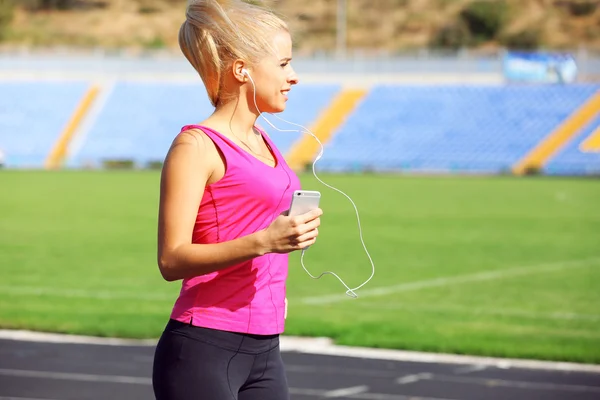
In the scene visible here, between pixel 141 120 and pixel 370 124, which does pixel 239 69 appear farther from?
pixel 141 120

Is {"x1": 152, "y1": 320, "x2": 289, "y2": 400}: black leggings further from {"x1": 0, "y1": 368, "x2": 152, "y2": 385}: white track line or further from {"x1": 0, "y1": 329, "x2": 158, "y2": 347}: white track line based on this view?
{"x1": 0, "y1": 329, "x2": 158, "y2": 347}: white track line

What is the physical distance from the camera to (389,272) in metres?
15.5

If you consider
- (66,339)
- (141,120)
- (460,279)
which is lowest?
(141,120)

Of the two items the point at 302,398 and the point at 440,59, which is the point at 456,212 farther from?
the point at 440,59

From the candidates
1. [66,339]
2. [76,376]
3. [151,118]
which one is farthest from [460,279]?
[151,118]

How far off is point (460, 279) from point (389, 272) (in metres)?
1.15

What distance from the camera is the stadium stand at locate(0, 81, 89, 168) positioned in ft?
166

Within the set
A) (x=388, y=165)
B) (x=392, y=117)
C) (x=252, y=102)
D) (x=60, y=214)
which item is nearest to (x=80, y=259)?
(x=60, y=214)

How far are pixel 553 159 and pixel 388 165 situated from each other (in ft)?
→ 22.4

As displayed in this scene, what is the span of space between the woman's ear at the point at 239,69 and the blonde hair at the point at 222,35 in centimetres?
1

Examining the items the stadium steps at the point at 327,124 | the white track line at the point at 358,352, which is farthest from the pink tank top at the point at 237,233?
the stadium steps at the point at 327,124

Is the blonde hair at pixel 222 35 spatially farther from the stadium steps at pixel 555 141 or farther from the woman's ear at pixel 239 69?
the stadium steps at pixel 555 141

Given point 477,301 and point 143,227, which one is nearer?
point 477,301

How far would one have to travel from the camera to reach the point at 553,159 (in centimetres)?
4425
